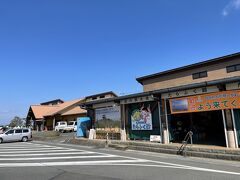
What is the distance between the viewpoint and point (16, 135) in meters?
27.8

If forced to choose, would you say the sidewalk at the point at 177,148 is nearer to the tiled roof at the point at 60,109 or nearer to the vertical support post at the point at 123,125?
the vertical support post at the point at 123,125

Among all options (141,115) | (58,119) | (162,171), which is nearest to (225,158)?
(162,171)

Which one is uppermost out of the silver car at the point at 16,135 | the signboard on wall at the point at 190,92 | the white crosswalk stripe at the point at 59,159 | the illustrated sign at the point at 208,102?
the signboard on wall at the point at 190,92

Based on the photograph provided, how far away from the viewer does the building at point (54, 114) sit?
1687 inches

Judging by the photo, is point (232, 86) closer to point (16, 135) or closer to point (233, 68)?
point (233, 68)

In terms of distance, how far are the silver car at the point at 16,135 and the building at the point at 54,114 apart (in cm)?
1378

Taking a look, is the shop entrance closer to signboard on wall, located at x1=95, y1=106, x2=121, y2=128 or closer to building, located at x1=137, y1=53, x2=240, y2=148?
building, located at x1=137, y1=53, x2=240, y2=148

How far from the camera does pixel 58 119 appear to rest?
4425 cm

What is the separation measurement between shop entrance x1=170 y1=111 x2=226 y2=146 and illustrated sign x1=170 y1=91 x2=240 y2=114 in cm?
183

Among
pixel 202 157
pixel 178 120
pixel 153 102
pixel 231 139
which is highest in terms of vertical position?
pixel 153 102

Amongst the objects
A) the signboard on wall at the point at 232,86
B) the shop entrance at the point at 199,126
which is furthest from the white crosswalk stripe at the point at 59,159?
the signboard on wall at the point at 232,86

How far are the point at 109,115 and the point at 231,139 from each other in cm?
1137

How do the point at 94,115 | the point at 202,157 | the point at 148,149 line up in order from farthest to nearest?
the point at 94,115
the point at 148,149
the point at 202,157

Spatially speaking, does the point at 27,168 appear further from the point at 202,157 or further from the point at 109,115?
the point at 109,115
